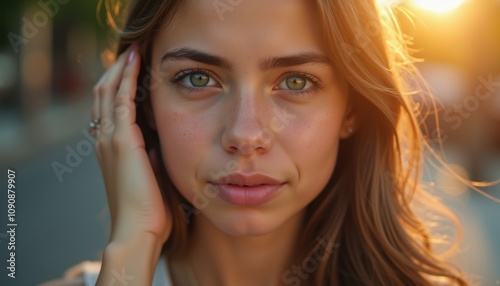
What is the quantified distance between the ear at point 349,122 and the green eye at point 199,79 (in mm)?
618

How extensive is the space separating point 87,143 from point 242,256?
13.0 metres

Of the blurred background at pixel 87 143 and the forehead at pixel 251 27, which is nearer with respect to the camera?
the forehead at pixel 251 27

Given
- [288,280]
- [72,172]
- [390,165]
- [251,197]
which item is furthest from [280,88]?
[72,172]

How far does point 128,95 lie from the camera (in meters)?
2.98

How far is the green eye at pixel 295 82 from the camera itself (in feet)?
8.57

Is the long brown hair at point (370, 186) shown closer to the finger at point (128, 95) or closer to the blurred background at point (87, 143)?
the finger at point (128, 95)

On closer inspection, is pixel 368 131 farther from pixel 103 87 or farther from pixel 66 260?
pixel 66 260

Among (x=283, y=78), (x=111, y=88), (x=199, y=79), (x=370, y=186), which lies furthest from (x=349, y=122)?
(x=111, y=88)

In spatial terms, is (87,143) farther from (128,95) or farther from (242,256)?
(242,256)

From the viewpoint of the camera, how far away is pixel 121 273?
2617mm

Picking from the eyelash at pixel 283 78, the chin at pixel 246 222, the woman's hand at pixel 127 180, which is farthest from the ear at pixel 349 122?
the woman's hand at pixel 127 180

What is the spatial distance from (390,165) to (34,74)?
712 inches

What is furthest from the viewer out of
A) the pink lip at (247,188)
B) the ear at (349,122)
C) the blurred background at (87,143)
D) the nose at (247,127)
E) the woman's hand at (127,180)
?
the blurred background at (87,143)

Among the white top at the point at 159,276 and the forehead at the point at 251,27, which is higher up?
the forehead at the point at 251,27
